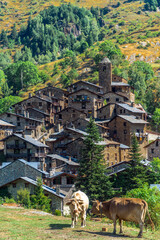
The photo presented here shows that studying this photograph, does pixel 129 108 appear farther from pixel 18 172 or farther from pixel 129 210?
pixel 129 210

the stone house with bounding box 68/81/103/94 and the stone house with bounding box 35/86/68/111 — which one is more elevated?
the stone house with bounding box 68/81/103/94

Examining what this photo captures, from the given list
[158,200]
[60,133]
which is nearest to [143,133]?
[60,133]

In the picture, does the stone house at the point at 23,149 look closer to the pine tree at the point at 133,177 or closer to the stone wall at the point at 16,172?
the stone wall at the point at 16,172

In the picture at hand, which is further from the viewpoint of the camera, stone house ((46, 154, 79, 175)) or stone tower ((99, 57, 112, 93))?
stone tower ((99, 57, 112, 93))

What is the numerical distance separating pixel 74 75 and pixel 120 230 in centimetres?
12461

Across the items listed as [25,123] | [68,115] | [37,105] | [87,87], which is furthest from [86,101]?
[25,123]

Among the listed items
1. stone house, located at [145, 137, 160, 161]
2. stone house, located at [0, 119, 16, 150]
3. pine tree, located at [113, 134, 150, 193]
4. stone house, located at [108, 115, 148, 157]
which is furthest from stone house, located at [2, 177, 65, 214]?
stone house, located at [108, 115, 148, 157]

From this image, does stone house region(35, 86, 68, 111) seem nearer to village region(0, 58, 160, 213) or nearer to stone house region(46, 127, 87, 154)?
village region(0, 58, 160, 213)

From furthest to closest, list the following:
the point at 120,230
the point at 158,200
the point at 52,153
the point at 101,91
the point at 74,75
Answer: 1. the point at 74,75
2. the point at 101,91
3. the point at 52,153
4. the point at 158,200
5. the point at 120,230

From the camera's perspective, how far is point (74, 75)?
151875 millimetres

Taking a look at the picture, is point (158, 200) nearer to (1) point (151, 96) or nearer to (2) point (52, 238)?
(2) point (52, 238)

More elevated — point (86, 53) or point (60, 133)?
point (86, 53)

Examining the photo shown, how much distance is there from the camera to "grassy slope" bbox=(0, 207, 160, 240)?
27.7m

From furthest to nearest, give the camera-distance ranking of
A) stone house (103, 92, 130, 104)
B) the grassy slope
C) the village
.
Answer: stone house (103, 92, 130, 104) → the village → the grassy slope
